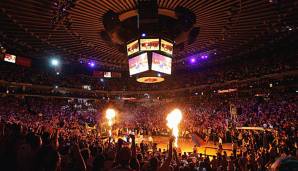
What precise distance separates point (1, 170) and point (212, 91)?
117 ft

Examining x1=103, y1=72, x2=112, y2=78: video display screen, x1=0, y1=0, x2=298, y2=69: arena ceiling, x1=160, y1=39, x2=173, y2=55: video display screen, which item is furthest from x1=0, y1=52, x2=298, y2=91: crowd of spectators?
x1=160, y1=39, x2=173, y2=55: video display screen

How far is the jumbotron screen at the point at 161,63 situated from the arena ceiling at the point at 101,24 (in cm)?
257

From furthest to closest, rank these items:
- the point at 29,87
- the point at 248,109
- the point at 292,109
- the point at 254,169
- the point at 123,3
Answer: the point at 29,87 < the point at 248,109 < the point at 292,109 < the point at 123,3 < the point at 254,169

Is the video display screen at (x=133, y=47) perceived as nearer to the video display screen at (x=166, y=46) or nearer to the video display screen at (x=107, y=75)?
the video display screen at (x=166, y=46)

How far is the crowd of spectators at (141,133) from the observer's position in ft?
14.2

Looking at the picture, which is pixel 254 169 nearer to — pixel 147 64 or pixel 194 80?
pixel 147 64

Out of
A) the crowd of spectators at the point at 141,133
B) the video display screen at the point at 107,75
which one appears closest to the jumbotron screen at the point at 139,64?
the crowd of spectators at the point at 141,133

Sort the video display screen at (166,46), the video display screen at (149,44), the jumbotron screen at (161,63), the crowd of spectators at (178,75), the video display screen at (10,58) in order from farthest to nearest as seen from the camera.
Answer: the crowd of spectators at (178,75) < the video display screen at (10,58) < the jumbotron screen at (161,63) < the video display screen at (166,46) < the video display screen at (149,44)

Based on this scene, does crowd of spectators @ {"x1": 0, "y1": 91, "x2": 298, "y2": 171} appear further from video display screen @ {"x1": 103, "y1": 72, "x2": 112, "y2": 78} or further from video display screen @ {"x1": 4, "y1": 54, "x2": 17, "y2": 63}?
video display screen @ {"x1": 103, "y1": 72, "x2": 112, "y2": 78}

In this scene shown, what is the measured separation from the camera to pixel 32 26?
13.0m

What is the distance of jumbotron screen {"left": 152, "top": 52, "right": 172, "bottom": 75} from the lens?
12828mm

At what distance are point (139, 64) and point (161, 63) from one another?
1208 millimetres

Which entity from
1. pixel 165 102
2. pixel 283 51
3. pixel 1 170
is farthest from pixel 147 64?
pixel 165 102

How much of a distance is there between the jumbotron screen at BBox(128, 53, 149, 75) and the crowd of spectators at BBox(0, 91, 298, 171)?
13.6 ft
